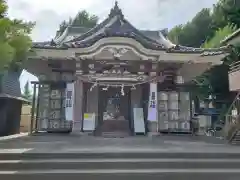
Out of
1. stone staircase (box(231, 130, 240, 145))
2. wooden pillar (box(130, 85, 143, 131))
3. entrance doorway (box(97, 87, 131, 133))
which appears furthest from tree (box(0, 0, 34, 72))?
stone staircase (box(231, 130, 240, 145))

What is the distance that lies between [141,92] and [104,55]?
227 cm

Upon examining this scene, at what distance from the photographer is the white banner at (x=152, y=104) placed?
12375 millimetres

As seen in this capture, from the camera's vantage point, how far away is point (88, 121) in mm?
12492

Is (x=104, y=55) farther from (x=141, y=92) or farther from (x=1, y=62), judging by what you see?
(x=1, y=62)

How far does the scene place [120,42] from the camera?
12562 millimetres

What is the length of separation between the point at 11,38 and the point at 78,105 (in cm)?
559

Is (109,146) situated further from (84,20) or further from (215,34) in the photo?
(84,20)

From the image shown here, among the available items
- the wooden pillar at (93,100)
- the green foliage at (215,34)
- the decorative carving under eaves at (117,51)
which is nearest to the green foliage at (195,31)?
the green foliage at (215,34)
